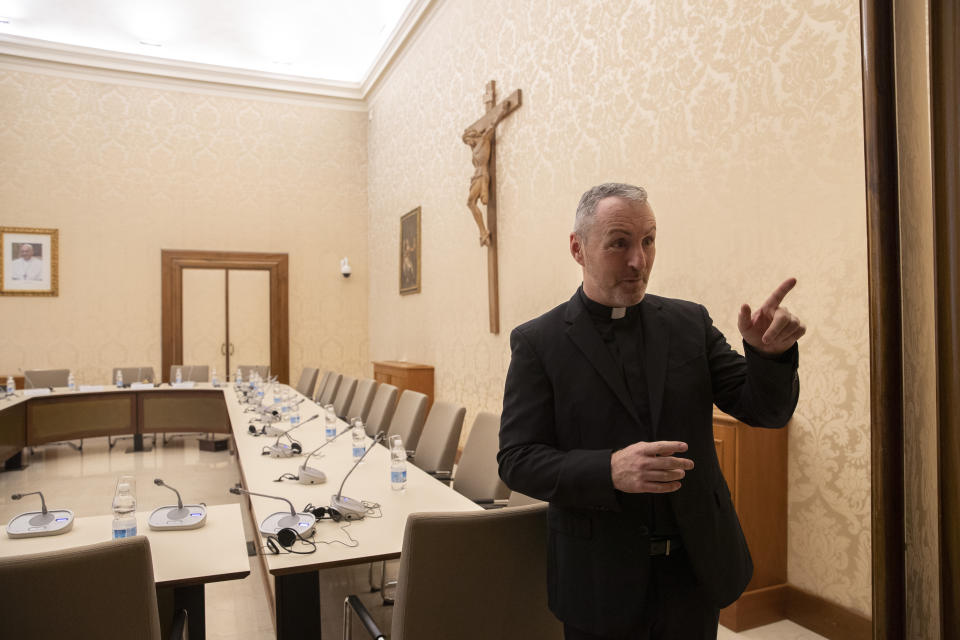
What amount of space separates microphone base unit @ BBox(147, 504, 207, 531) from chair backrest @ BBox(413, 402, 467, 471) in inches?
59.8

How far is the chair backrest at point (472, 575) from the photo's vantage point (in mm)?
1529

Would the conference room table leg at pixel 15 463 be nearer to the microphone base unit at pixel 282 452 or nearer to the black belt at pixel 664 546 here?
the microphone base unit at pixel 282 452

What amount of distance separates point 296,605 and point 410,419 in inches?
93.7

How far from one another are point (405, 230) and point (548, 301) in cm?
388

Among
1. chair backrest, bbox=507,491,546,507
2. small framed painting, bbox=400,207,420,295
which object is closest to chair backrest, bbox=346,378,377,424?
small framed painting, bbox=400,207,420,295

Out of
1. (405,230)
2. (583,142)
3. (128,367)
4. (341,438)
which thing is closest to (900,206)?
(341,438)

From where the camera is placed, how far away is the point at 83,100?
8.89 meters

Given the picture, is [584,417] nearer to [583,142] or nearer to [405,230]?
[583,142]

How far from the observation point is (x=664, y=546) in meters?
1.33

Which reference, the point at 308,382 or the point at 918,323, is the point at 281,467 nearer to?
the point at 918,323

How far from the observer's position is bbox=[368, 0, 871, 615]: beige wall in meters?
2.72

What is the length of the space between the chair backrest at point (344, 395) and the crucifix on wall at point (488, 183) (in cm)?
145

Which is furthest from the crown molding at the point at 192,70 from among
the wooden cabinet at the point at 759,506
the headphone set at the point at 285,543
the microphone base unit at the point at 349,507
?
the headphone set at the point at 285,543

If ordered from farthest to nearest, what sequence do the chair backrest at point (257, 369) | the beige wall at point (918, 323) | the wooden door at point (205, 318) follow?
the wooden door at point (205, 318) → the chair backrest at point (257, 369) → the beige wall at point (918, 323)
